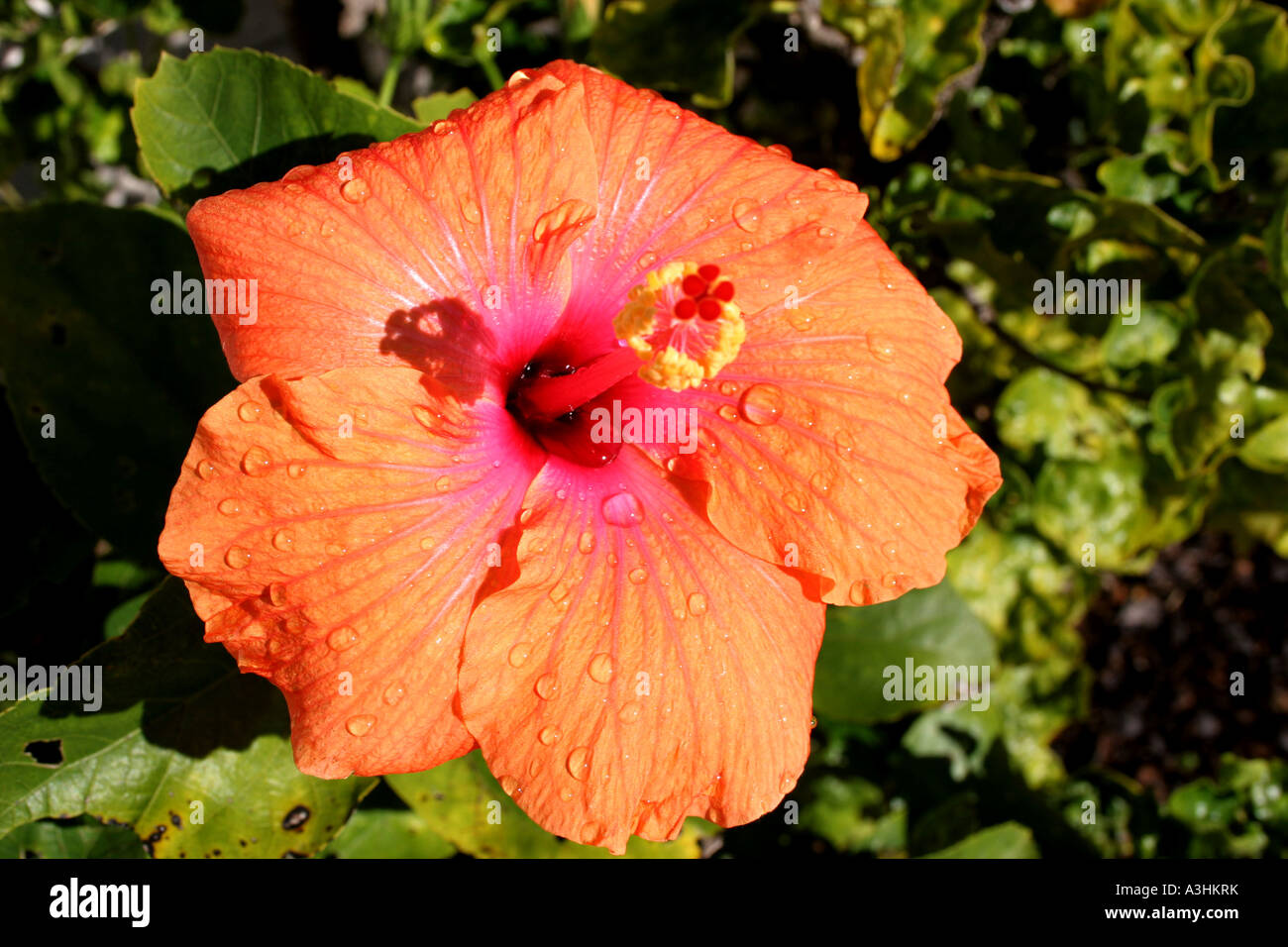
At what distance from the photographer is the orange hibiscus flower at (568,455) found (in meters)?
1.32

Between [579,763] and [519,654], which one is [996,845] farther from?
[519,654]

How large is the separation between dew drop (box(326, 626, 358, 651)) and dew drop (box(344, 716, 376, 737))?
10cm

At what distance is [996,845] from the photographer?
2467 millimetres

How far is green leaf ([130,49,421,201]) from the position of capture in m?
1.74

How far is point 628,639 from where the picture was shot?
1430 millimetres

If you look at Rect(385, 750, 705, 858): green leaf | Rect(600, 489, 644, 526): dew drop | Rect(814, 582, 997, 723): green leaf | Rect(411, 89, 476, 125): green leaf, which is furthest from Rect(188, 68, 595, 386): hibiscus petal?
Rect(814, 582, 997, 723): green leaf

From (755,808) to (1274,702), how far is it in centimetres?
333

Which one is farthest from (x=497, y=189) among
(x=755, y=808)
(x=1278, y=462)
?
(x=1278, y=462)

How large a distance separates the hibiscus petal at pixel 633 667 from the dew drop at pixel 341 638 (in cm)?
16

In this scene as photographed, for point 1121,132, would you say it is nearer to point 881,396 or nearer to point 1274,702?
point 881,396

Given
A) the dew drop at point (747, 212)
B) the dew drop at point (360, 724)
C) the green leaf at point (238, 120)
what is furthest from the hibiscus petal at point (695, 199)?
the dew drop at point (360, 724)

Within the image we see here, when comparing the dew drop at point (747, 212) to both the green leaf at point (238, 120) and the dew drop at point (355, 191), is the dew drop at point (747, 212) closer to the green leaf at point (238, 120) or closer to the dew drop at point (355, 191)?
the dew drop at point (355, 191)

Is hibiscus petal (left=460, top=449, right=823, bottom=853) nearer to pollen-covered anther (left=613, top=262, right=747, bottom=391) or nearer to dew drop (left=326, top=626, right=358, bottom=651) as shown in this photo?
dew drop (left=326, top=626, right=358, bottom=651)

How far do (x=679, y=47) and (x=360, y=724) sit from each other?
1941mm
